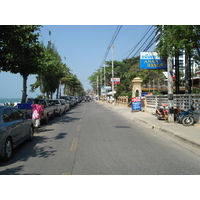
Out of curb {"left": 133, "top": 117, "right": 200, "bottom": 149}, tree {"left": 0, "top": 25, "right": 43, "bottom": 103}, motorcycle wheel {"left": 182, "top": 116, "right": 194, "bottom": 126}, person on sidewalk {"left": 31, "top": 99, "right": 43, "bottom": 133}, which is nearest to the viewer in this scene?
curb {"left": 133, "top": 117, "right": 200, "bottom": 149}

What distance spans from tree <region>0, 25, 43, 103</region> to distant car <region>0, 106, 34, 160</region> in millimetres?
4201

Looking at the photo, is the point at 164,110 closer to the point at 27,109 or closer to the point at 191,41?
the point at 191,41

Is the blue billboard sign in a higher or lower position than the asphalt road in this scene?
higher

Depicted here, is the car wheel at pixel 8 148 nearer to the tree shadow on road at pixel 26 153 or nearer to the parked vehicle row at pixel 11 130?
the parked vehicle row at pixel 11 130

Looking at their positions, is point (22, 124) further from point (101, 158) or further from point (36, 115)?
point (36, 115)

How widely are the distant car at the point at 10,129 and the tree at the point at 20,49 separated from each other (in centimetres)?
420

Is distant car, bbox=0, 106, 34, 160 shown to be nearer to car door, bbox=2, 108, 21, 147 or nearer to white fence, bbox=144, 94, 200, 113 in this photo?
car door, bbox=2, 108, 21, 147

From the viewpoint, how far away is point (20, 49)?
13375 millimetres

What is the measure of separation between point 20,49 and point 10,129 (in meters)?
7.62

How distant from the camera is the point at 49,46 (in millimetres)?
33375

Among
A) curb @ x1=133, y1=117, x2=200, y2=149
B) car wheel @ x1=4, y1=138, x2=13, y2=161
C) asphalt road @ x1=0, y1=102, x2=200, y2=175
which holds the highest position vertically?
car wheel @ x1=4, y1=138, x2=13, y2=161

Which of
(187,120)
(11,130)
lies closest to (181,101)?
(187,120)

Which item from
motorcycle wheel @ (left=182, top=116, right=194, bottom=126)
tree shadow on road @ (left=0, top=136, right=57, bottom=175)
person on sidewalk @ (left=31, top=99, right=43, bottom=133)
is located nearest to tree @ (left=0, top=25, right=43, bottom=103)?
person on sidewalk @ (left=31, top=99, right=43, bottom=133)

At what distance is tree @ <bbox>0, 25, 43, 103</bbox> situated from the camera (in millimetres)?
10859
